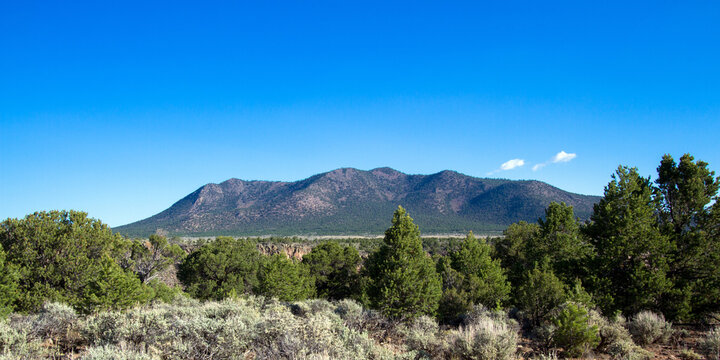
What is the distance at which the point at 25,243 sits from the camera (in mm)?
18531

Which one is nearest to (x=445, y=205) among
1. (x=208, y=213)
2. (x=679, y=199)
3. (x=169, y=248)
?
(x=208, y=213)

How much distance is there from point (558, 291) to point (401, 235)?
7.39m

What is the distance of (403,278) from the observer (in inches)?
651

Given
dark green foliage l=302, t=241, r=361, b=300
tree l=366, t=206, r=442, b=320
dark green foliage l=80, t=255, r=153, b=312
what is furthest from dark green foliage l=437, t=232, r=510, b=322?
dark green foliage l=80, t=255, r=153, b=312

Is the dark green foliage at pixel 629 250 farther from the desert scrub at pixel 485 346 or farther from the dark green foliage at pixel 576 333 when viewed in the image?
the desert scrub at pixel 485 346

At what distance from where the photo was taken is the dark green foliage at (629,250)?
14914 mm

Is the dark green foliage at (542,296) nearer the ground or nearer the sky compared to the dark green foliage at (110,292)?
nearer the ground

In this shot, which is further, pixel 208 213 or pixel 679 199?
pixel 208 213

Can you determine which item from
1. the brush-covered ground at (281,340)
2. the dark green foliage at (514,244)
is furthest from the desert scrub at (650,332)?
the dark green foliage at (514,244)

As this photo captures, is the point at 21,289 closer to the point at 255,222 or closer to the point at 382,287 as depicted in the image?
the point at 382,287

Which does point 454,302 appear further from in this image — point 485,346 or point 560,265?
point 485,346

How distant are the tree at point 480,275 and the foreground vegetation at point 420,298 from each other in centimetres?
10

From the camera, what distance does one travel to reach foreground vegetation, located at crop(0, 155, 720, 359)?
796 cm

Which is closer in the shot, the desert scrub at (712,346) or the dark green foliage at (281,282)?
the desert scrub at (712,346)
